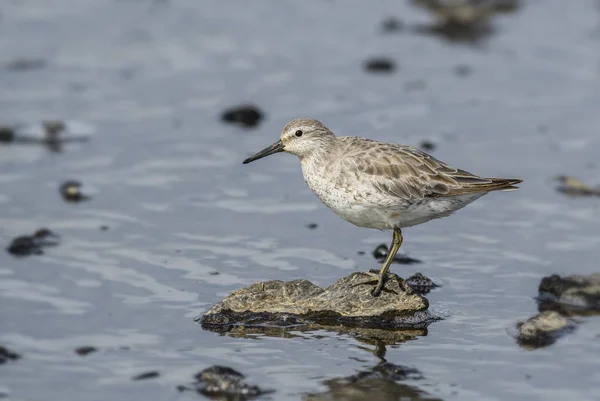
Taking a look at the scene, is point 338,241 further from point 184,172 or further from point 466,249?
point 184,172

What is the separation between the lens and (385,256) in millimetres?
11680

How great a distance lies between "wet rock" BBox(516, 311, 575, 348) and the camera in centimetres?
963

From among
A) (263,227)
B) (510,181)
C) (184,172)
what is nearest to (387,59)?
(184,172)

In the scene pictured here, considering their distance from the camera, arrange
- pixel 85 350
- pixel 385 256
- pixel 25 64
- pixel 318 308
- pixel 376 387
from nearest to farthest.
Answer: pixel 376 387 → pixel 85 350 → pixel 318 308 → pixel 385 256 → pixel 25 64

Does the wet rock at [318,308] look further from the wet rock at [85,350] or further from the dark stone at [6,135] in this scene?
the dark stone at [6,135]

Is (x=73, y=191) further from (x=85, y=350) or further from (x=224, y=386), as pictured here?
(x=224, y=386)

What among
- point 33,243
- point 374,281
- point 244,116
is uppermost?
point 244,116

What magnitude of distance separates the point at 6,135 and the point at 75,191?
2248 mm

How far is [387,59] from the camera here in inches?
706

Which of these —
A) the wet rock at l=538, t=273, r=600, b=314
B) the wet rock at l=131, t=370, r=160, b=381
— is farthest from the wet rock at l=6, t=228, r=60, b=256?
the wet rock at l=538, t=273, r=600, b=314

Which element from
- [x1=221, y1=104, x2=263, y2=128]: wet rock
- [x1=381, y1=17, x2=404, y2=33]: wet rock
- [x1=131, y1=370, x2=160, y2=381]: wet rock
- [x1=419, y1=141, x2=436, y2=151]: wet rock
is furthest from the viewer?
[x1=381, y1=17, x2=404, y2=33]: wet rock

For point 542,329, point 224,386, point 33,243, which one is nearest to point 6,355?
point 224,386

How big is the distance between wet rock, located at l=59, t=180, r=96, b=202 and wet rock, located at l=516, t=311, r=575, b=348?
19.1ft

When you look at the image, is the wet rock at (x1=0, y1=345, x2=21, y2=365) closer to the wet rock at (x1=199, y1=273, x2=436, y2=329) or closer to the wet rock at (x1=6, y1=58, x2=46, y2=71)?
the wet rock at (x1=199, y1=273, x2=436, y2=329)
